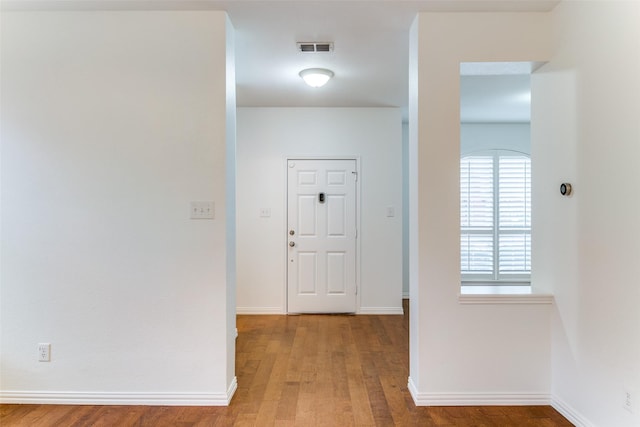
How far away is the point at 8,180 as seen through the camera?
247 centimetres

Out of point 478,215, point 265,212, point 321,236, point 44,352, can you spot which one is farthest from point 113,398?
point 478,215

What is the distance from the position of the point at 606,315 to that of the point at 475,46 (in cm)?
180

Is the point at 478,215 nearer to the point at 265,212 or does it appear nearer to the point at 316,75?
the point at 265,212

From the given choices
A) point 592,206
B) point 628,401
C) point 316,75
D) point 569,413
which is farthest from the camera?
point 316,75

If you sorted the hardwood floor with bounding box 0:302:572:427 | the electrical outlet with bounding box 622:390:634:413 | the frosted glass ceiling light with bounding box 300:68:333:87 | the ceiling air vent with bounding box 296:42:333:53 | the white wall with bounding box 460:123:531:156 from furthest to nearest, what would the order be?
1. the white wall with bounding box 460:123:531:156
2. the frosted glass ceiling light with bounding box 300:68:333:87
3. the ceiling air vent with bounding box 296:42:333:53
4. the hardwood floor with bounding box 0:302:572:427
5. the electrical outlet with bounding box 622:390:634:413

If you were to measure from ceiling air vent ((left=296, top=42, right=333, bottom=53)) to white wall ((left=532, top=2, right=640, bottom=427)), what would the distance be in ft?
5.04

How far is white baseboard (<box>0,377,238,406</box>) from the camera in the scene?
2.45 meters

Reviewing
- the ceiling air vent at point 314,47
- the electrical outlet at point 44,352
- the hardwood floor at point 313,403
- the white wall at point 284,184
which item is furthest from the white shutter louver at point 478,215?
the electrical outlet at point 44,352

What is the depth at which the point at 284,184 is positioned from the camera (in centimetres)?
469

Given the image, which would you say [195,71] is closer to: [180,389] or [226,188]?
[226,188]

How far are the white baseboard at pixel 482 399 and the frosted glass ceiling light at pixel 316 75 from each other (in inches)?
105

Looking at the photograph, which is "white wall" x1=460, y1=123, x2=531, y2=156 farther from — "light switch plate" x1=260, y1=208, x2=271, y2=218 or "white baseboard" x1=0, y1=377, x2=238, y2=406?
"white baseboard" x1=0, y1=377, x2=238, y2=406

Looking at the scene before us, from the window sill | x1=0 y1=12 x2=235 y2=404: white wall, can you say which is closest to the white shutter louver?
the window sill

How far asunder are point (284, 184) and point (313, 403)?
9.10 feet
